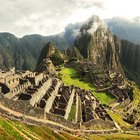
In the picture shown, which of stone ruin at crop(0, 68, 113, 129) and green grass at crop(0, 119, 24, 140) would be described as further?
stone ruin at crop(0, 68, 113, 129)

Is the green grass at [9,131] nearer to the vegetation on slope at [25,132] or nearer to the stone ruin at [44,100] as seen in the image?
the vegetation on slope at [25,132]

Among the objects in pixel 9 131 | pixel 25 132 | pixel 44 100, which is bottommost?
pixel 25 132

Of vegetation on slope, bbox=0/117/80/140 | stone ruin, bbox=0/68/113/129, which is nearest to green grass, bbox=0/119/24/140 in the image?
vegetation on slope, bbox=0/117/80/140

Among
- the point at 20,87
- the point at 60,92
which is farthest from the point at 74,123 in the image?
the point at 60,92

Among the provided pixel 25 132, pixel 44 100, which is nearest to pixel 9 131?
pixel 25 132

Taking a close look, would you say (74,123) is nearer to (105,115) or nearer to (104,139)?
(104,139)

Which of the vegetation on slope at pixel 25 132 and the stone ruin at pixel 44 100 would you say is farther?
Answer: the stone ruin at pixel 44 100

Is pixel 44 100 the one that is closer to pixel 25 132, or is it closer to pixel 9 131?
pixel 25 132

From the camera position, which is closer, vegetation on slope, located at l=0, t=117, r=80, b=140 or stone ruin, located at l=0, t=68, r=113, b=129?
vegetation on slope, located at l=0, t=117, r=80, b=140

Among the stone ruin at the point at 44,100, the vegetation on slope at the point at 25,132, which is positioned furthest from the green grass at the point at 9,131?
the stone ruin at the point at 44,100

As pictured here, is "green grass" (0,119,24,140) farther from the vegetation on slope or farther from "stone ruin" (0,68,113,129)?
"stone ruin" (0,68,113,129)

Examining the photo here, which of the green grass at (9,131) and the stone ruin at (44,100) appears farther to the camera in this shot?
the stone ruin at (44,100)
